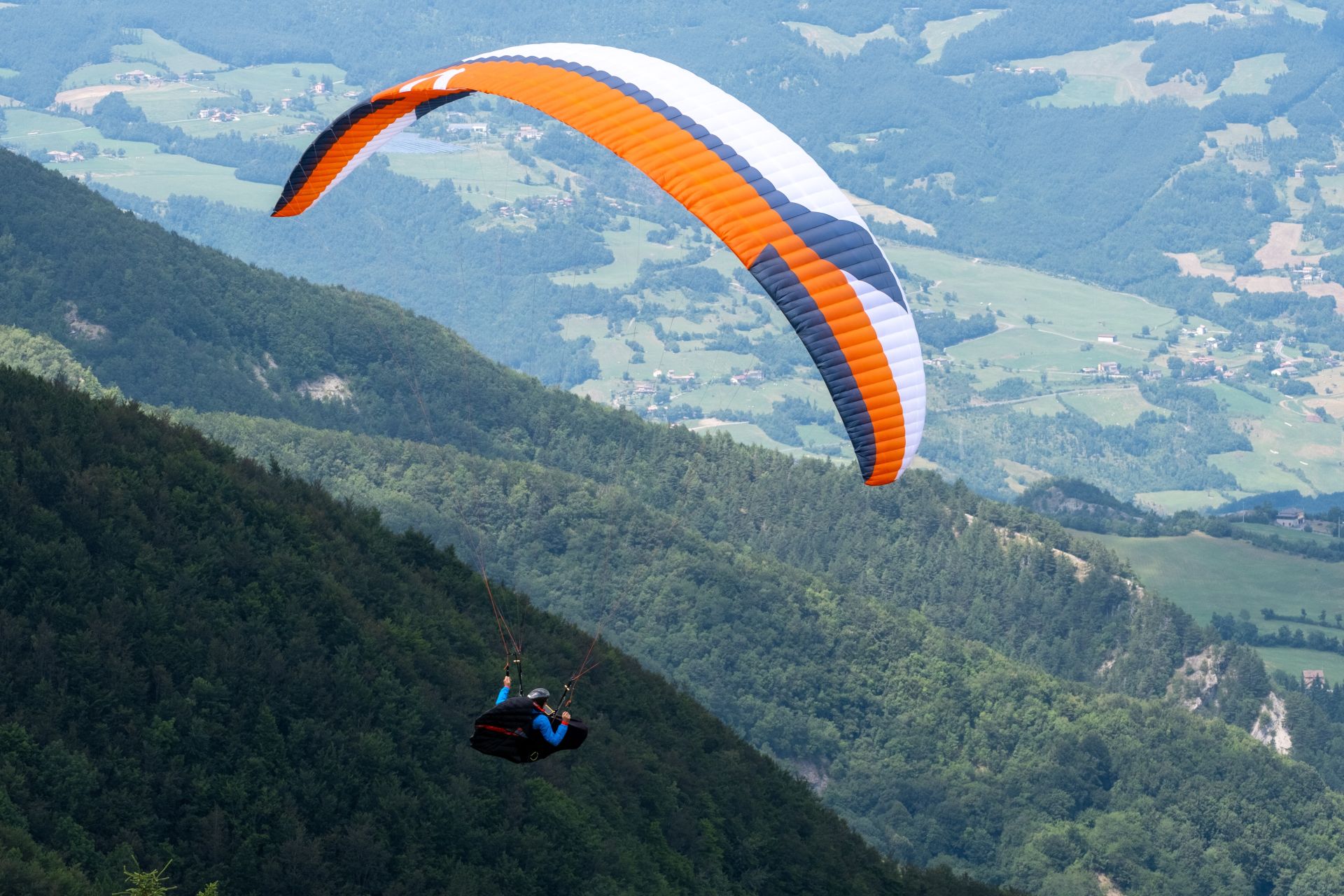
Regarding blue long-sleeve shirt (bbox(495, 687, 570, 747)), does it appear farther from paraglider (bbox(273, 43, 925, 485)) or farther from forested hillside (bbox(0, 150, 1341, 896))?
forested hillside (bbox(0, 150, 1341, 896))

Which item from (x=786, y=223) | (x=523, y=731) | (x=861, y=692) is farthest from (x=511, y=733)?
(x=861, y=692)

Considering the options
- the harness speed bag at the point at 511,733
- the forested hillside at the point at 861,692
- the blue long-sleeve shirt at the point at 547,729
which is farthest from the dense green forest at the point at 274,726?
the forested hillside at the point at 861,692

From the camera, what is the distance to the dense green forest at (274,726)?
54750 mm

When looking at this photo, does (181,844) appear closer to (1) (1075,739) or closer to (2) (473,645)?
(2) (473,645)

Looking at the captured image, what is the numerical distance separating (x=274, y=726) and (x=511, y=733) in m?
32.8

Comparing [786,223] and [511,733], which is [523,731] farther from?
[786,223]

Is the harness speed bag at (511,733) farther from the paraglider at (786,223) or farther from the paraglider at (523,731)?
the paraglider at (786,223)

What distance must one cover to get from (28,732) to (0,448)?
1595 cm

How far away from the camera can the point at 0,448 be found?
65.6 m

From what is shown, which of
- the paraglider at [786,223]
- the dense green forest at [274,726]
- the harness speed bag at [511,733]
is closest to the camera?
the harness speed bag at [511,733]

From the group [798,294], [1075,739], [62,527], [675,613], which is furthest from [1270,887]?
[798,294]

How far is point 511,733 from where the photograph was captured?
1241 inches

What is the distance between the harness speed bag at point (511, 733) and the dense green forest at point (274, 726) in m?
16.4

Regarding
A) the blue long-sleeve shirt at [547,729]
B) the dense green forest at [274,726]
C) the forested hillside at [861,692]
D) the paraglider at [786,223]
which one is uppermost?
the paraglider at [786,223]
